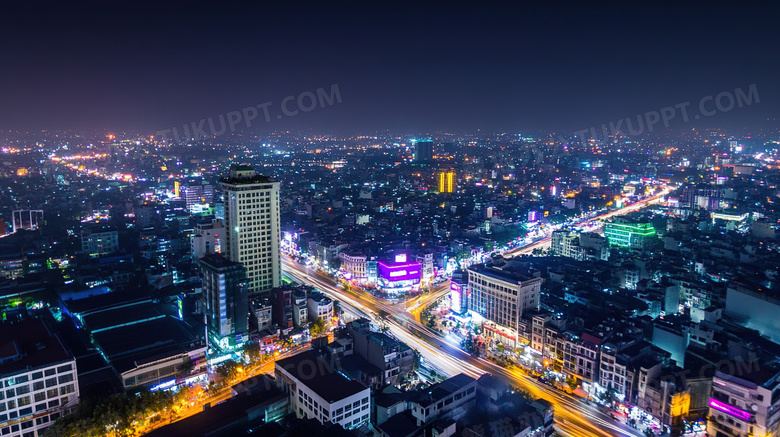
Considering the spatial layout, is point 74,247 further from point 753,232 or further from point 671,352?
point 753,232

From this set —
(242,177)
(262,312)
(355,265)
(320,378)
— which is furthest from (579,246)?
(320,378)

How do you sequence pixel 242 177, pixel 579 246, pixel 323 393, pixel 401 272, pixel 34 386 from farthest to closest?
pixel 579 246
pixel 401 272
pixel 242 177
pixel 34 386
pixel 323 393

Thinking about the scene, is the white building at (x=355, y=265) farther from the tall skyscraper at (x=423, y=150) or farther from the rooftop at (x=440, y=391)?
the tall skyscraper at (x=423, y=150)

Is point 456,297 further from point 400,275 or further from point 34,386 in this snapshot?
point 34,386

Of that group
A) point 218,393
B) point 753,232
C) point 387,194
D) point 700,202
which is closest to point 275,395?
point 218,393

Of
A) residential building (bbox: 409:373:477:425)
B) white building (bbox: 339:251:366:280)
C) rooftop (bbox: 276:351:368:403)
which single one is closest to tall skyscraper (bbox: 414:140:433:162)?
white building (bbox: 339:251:366:280)

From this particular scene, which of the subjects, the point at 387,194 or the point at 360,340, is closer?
the point at 360,340

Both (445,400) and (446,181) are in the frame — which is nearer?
(445,400)
